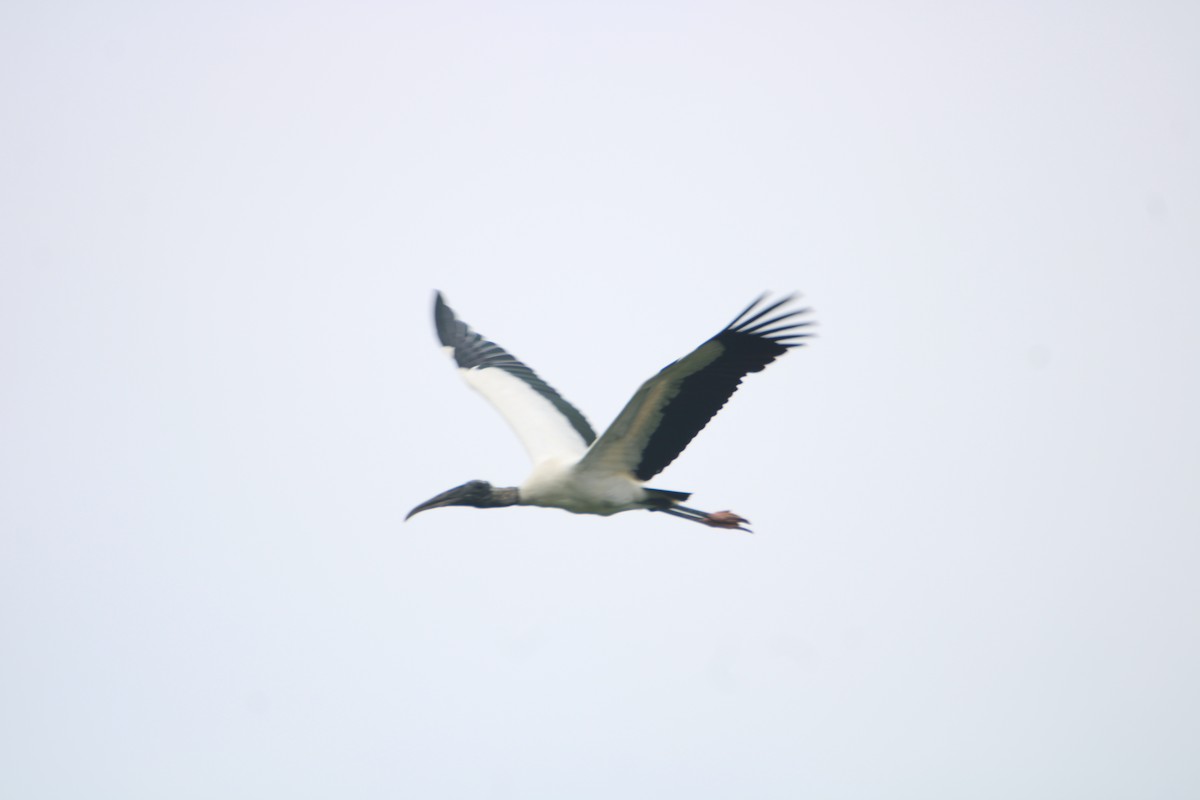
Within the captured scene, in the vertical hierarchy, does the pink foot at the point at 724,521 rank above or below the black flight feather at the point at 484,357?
below

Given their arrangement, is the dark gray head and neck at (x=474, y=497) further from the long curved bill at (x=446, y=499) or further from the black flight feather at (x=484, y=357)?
the black flight feather at (x=484, y=357)

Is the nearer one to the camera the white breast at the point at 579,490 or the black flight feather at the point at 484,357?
the white breast at the point at 579,490

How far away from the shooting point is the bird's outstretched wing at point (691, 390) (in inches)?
495

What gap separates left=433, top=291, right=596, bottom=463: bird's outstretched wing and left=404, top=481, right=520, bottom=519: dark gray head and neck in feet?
1.40

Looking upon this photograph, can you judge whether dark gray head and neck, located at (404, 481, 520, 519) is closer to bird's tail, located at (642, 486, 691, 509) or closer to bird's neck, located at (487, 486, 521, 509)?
bird's neck, located at (487, 486, 521, 509)

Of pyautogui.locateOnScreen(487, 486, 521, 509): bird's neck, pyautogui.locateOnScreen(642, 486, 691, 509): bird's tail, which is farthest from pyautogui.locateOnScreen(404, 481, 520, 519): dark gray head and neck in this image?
pyautogui.locateOnScreen(642, 486, 691, 509): bird's tail

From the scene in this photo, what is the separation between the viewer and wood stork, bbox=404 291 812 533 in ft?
41.6

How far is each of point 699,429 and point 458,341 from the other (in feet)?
15.5

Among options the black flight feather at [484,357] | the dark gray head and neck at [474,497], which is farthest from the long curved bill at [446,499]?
the black flight feather at [484,357]

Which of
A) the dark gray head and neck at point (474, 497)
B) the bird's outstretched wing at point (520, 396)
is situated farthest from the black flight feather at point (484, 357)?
the dark gray head and neck at point (474, 497)

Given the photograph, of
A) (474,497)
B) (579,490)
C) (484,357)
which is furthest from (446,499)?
(484,357)

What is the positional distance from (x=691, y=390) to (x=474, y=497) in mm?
2814

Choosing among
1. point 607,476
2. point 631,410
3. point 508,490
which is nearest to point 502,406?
point 508,490

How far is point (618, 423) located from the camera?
13.0 m
